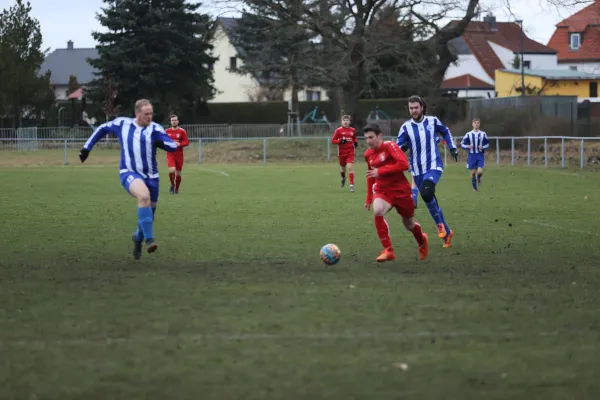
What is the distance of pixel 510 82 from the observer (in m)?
71.2

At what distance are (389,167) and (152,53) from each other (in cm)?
4924

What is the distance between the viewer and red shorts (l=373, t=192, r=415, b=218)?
1109 cm

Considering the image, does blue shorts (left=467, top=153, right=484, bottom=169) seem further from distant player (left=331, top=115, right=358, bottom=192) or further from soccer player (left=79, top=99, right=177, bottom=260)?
soccer player (left=79, top=99, right=177, bottom=260)

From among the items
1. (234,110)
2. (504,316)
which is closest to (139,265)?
(504,316)

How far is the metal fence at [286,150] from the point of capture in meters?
35.7

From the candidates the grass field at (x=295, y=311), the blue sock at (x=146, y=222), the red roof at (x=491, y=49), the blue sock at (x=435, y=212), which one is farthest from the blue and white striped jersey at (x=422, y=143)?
the red roof at (x=491, y=49)

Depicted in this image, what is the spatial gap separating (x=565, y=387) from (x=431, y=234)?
887cm

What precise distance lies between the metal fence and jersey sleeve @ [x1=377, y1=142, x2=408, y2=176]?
2257cm

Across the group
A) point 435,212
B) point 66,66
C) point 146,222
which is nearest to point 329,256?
point 146,222

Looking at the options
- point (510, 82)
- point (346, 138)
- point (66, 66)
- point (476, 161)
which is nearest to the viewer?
point (476, 161)

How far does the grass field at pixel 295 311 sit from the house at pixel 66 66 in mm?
82501

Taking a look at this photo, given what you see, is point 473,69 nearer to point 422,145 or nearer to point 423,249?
point 422,145

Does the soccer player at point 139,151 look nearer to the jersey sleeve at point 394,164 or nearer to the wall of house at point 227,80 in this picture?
the jersey sleeve at point 394,164

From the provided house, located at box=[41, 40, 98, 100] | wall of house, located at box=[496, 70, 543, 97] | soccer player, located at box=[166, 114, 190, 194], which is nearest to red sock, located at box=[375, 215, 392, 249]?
soccer player, located at box=[166, 114, 190, 194]
